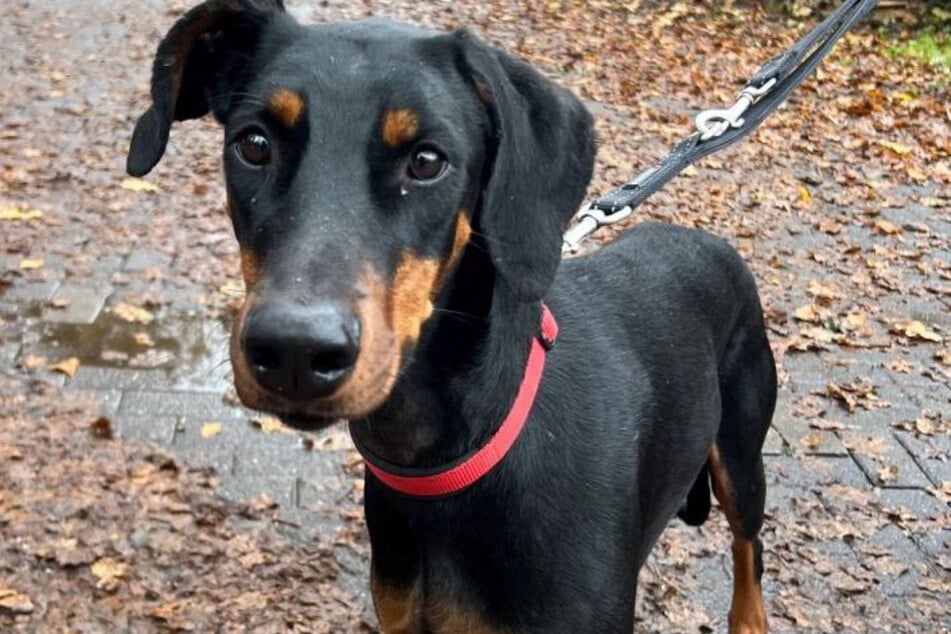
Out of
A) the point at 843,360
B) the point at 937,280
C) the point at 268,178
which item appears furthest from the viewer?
the point at 937,280

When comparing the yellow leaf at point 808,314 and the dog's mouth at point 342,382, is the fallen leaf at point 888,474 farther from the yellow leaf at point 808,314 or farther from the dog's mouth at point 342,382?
the dog's mouth at point 342,382

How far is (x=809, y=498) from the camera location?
4926mm

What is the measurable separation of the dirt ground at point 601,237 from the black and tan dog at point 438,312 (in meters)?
1.55

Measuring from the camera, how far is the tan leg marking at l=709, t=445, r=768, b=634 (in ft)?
12.8

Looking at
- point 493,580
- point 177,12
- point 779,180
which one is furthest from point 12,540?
point 177,12

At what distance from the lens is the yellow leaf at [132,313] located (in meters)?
5.81

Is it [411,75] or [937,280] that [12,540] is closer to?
[411,75]

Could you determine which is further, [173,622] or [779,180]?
[779,180]

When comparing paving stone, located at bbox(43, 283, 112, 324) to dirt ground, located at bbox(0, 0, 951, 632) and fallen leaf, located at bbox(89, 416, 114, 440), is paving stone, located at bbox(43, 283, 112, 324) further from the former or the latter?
fallen leaf, located at bbox(89, 416, 114, 440)

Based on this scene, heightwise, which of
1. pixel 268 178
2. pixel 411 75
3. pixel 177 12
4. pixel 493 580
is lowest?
pixel 177 12

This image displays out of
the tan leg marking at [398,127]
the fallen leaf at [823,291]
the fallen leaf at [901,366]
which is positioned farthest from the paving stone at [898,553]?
the tan leg marking at [398,127]

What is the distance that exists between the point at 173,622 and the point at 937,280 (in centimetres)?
541

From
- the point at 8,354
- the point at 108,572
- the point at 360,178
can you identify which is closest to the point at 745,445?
the point at 360,178

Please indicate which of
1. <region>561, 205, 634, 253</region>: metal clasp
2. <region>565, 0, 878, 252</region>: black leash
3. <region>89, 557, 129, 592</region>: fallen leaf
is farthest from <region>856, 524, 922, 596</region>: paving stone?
<region>89, 557, 129, 592</region>: fallen leaf
